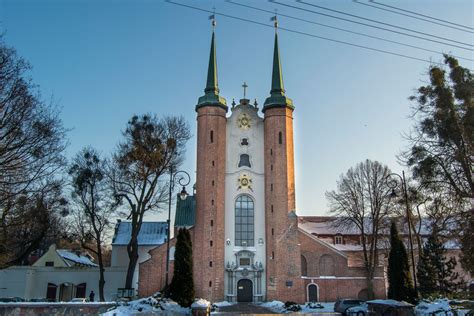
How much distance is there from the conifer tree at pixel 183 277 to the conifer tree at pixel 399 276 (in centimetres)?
1106

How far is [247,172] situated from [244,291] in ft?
33.5

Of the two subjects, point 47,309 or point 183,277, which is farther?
point 183,277

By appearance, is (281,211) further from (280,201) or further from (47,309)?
(47,309)

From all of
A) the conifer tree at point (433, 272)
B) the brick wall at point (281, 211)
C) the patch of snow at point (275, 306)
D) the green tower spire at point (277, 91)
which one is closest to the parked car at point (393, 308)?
the patch of snow at point (275, 306)

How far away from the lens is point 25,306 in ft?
66.9

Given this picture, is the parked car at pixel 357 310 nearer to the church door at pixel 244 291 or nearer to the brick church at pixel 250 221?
the brick church at pixel 250 221

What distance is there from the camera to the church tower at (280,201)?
37281mm

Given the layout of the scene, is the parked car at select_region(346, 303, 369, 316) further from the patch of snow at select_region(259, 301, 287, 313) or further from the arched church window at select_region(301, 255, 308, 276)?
the arched church window at select_region(301, 255, 308, 276)

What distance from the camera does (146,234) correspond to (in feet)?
157

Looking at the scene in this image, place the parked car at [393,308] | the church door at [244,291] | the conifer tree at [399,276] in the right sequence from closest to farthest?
the parked car at [393,308] < the conifer tree at [399,276] < the church door at [244,291]

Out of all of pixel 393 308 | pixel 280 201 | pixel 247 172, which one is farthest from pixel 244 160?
pixel 393 308

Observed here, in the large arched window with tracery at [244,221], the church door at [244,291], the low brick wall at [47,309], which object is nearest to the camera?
the low brick wall at [47,309]

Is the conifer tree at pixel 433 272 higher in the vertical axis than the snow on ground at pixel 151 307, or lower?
higher

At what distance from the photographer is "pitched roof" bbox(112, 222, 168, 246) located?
153 feet
